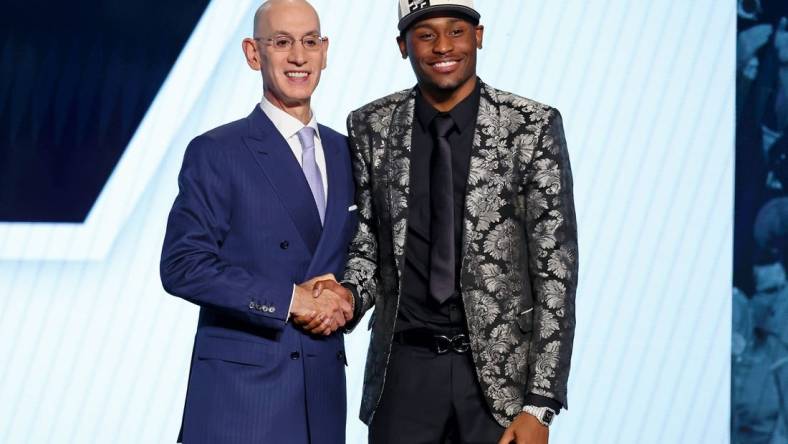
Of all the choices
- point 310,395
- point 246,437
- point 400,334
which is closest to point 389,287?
point 400,334

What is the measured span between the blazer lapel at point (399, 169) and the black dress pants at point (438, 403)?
7.4 inches

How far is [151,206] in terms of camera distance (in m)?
3.65

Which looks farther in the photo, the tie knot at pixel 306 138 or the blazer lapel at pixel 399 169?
the tie knot at pixel 306 138

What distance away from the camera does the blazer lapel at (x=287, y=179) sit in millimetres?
2168

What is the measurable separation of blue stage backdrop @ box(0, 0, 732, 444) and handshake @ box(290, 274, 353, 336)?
157cm

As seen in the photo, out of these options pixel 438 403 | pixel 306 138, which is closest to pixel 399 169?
pixel 306 138

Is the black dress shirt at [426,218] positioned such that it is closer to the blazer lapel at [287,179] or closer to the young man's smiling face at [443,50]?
the young man's smiling face at [443,50]

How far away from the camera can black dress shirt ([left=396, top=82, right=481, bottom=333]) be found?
6.88ft

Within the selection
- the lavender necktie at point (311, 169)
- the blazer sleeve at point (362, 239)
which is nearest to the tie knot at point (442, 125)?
the blazer sleeve at point (362, 239)

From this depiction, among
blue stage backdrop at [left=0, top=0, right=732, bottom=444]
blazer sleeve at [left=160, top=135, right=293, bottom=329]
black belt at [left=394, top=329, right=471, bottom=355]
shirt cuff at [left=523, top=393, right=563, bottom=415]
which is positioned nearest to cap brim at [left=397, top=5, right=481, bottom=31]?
blazer sleeve at [left=160, top=135, right=293, bottom=329]

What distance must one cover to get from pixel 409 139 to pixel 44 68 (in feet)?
6.42

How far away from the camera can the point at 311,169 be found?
7.36ft

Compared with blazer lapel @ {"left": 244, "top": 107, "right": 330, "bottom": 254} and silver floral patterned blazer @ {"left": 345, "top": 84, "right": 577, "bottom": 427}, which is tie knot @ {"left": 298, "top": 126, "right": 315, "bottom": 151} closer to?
blazer lapel @ {"left": 244, "top": 107, "right": 330, "bottom": 254}

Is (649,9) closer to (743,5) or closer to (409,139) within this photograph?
(743,5)
